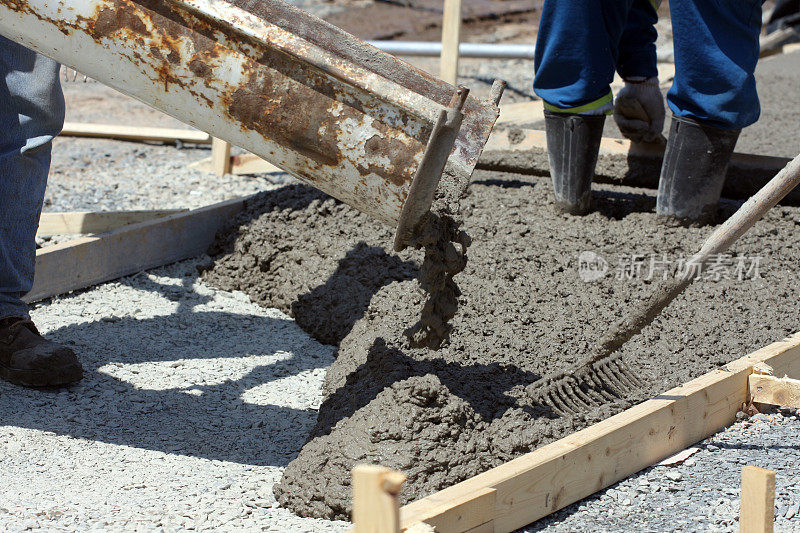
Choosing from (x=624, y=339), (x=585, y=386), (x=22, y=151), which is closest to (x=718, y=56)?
(x=624, y=339)

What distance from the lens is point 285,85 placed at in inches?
84.0

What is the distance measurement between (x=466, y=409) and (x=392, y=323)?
0.64m

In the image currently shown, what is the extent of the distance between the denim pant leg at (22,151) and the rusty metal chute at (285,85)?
2.03ft

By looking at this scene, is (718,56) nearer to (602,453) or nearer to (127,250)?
(602,453)

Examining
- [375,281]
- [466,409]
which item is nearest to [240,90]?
[466,409]

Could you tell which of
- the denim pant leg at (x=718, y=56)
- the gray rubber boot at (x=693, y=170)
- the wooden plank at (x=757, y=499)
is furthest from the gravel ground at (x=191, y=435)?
the denim pant leg at (x=718, y=56)

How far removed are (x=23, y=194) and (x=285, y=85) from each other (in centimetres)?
128

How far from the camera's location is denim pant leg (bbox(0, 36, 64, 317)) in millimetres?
2814

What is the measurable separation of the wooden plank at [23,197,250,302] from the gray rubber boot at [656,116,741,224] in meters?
1.93

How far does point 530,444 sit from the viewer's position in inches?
89.9

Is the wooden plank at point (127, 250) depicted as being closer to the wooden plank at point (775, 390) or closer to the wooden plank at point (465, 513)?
the wooden plank at point (465, 513)

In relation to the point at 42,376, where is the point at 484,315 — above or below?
above

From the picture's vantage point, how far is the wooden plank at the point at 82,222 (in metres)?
4.06

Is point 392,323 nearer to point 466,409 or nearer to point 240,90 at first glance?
point 466,409
